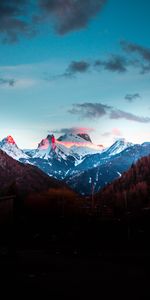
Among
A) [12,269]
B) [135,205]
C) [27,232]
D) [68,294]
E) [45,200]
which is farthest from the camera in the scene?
[135,205]

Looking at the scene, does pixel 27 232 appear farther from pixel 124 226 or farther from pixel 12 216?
pixel 12 216

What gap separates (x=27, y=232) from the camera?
3393 inches

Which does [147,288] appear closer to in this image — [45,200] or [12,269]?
[12,269]

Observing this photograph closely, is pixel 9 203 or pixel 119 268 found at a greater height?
pixel 9 203

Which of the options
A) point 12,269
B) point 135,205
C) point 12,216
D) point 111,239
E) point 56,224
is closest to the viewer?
point 12,269

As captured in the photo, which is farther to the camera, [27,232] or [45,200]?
[45,200]

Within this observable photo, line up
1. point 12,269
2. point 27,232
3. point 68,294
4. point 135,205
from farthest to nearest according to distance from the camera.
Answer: point 135,205 → point 27,232 → point 12,269 → point 68,294

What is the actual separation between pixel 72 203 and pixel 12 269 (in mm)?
117252

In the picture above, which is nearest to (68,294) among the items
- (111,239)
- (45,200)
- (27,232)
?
(111,239)

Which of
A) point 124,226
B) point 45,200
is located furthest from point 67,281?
point 45,200

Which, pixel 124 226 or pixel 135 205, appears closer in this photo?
pixel 124 226

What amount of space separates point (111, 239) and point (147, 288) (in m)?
56.0

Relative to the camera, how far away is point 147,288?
21.1 meters

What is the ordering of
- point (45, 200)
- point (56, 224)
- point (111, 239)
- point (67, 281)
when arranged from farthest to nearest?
point (45, 200) → point (56, 224) → point (111, 239) → point (67, 281)
